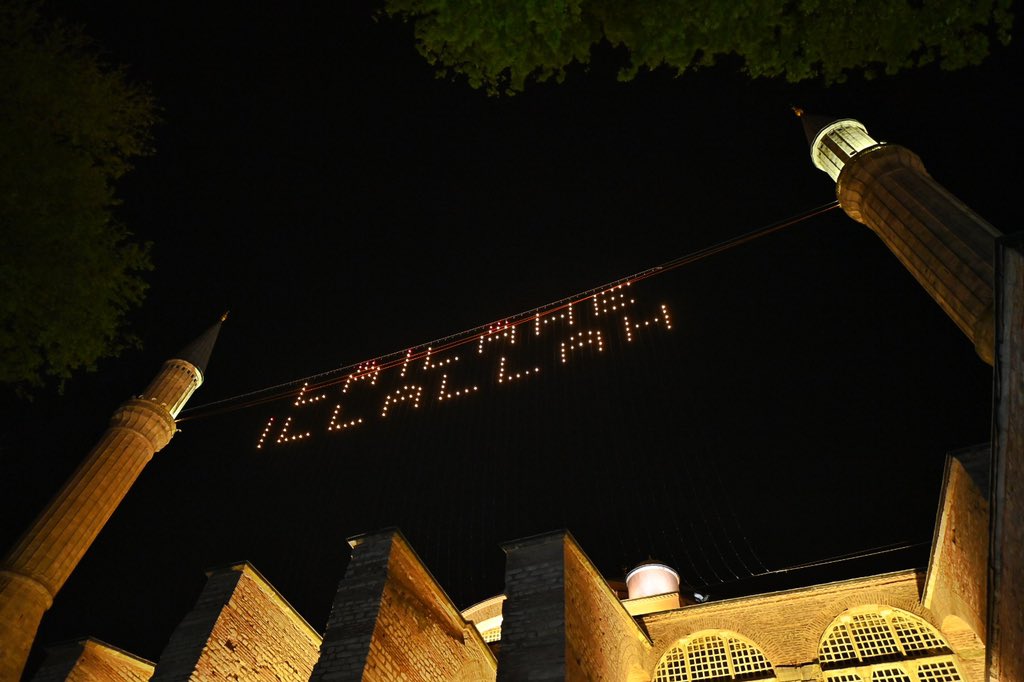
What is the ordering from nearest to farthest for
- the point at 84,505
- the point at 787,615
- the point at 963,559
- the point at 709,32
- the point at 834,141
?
the point at 709,32 → the point at 963,559 → the point at 787,615 → the point at 84,505 → the point at 834,141

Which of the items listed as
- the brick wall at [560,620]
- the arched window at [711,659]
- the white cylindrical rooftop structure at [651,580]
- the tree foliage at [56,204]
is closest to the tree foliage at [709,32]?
the tree foliage at [56,204]

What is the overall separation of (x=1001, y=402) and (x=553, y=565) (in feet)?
19.0

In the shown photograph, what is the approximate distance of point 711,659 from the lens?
11.5 metres

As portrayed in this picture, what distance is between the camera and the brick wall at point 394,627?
8125 millimetres

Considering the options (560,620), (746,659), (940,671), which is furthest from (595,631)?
(940,671)

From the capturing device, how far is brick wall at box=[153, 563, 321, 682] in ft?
30.7

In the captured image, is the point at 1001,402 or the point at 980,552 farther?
the point at 980,552

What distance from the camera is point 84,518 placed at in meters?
13.6

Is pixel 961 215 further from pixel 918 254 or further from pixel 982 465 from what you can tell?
pixel 982 465

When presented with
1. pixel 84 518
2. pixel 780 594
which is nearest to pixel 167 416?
pixel 84 518

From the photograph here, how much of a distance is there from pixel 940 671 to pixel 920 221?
753 cm

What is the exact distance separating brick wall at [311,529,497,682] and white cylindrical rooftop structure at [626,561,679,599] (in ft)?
33.1

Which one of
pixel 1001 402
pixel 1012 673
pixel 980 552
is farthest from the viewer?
pixel 980 552

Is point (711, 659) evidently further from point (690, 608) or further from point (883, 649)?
point (883, 649)
